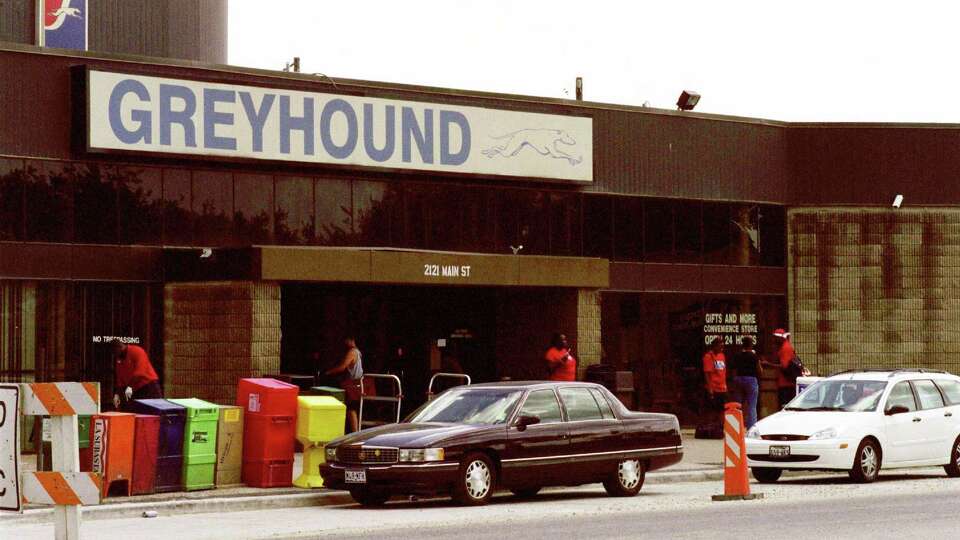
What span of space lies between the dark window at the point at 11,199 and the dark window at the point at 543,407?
394 inches

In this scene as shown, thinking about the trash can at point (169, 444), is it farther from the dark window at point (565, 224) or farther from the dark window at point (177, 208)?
the dark window at point (565, 224)

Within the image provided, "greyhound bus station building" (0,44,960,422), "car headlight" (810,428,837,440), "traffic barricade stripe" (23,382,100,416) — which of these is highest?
"greyhound bus station building" (0,44,960,422)

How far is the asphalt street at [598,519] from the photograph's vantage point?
14.9 meters

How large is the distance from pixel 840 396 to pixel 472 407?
6.26 m

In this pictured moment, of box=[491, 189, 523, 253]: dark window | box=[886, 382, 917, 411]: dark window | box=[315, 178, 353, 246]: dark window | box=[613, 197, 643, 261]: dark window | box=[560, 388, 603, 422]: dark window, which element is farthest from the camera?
box=[613, 197, 643, 261]: dark window

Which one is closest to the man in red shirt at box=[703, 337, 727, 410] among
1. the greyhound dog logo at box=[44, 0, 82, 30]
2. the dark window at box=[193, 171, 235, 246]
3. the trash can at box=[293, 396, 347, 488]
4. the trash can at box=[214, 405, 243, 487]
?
the dark window at box=[193, 171, 235, 246]

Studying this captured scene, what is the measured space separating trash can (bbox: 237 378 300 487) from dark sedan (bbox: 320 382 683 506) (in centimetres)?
126

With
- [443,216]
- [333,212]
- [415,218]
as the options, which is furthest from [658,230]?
[333,212]

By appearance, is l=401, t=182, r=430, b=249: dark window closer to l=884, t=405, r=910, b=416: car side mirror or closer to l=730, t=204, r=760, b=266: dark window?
l=730, t=204, r=760, b=266: dark window

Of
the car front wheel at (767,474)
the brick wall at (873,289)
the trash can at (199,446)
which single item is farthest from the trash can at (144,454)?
the brick wall at (873,289)

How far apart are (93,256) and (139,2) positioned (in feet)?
37.9

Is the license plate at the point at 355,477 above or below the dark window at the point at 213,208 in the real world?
below

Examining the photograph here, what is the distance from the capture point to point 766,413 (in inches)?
1347

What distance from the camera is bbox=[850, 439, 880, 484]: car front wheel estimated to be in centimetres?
2181
